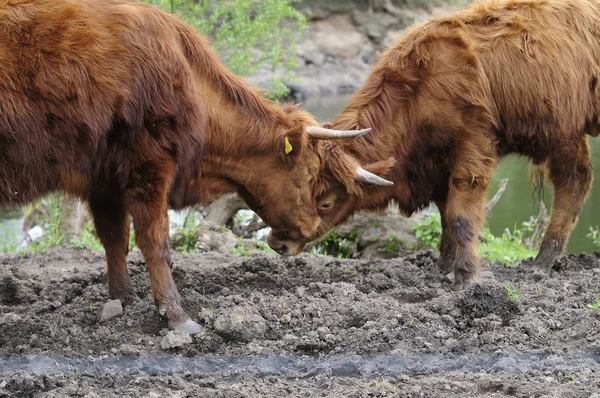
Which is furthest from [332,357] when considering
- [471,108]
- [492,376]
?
[471,108]

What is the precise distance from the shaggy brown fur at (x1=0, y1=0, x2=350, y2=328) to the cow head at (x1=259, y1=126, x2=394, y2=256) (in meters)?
0.02

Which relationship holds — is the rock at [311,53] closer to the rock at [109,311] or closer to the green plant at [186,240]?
the green plant at [186,240]

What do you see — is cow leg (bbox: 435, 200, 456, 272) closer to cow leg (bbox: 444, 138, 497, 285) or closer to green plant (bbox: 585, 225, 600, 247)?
cow leg (bbox: 444, 138, 497, 285)

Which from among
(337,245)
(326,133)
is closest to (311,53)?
(337,245)

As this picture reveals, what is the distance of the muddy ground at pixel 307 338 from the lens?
5.07 metres

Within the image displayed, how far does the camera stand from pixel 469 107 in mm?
7602

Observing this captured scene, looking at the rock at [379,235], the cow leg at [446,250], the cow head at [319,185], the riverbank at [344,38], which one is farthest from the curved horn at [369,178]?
the riverbank at [344,38]

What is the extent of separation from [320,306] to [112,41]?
242 cm

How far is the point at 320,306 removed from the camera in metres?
6.43

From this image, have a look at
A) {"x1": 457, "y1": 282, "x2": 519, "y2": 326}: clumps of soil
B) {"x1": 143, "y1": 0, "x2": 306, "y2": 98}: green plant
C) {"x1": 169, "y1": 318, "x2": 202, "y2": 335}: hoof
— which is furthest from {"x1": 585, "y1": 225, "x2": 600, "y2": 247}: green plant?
{"x1": 169, "y1": 318, "x2": 202, "y2": 335}: hoof

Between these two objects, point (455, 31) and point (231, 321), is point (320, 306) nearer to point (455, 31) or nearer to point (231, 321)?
point (231, 321)

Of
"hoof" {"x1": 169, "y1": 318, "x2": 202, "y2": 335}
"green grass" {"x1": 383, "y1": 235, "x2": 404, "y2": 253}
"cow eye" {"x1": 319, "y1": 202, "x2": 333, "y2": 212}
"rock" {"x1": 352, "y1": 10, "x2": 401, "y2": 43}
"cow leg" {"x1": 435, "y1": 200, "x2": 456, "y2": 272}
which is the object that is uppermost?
"cow eye" {"x1": 319, "y1": 202, "x2": 333, "y2": 212}

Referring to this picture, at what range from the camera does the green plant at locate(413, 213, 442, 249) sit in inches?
394

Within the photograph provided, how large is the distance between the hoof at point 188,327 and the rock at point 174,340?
0.56 ft
